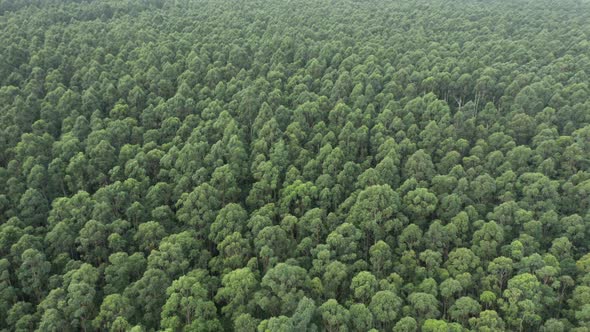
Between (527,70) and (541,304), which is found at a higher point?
(527,70)

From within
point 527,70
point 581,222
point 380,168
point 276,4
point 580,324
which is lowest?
point 580,324

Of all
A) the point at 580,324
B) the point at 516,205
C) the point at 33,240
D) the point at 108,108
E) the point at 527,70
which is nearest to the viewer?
the point at 580,324

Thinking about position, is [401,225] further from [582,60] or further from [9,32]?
[9,32]

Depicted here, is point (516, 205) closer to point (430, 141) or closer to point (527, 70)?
point (430, 141)

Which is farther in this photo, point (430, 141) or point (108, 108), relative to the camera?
point (108, 108)

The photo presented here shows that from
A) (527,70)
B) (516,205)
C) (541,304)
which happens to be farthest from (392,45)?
(541,304)

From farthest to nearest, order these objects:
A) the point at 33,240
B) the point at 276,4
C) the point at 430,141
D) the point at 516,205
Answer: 1. the point at 276,4
2. the point at 430,141
3. the point at 516,205
4. the point at 33,240
